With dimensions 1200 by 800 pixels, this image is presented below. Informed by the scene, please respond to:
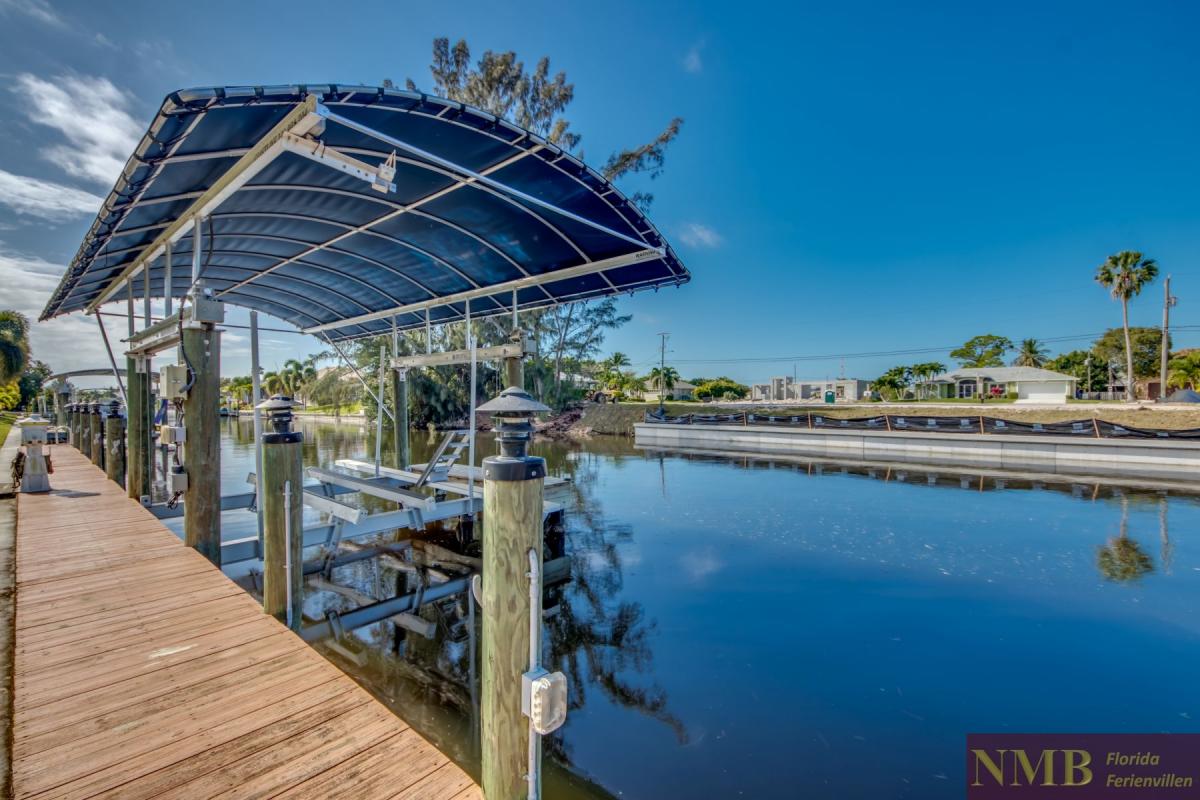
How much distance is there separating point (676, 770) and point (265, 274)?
7.83 metres

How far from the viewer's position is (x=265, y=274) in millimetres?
7164

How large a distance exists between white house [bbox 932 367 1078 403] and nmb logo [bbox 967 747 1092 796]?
123 ft

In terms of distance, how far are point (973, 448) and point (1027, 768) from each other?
17.0 metres

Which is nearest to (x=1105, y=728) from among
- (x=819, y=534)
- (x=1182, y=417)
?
(x=819, y=534)

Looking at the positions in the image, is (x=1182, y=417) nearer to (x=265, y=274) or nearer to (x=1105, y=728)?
(x=1105, y=728)

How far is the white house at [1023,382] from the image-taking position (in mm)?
34403

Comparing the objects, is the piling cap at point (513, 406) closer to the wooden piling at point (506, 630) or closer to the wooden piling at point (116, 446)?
the wooden piling at point (506, 630)

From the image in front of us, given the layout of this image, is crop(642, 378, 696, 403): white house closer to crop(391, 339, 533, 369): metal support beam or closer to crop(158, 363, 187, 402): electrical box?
crop(391, 339, 533, 369): metal support beam

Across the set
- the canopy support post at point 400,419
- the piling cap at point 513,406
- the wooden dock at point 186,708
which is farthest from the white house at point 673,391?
the piling cap at point 513,406

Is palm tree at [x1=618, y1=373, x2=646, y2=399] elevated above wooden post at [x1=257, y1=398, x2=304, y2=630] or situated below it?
above

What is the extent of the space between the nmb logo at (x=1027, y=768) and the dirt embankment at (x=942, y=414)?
22.4 meters

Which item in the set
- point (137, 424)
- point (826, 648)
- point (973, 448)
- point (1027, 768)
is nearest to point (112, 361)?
point (137, 424)

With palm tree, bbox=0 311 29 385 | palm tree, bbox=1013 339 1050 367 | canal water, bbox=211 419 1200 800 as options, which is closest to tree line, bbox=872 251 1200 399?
palm tree, bbox=1013 339 1050 367

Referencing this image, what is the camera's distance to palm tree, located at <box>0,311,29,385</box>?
79.6ft
